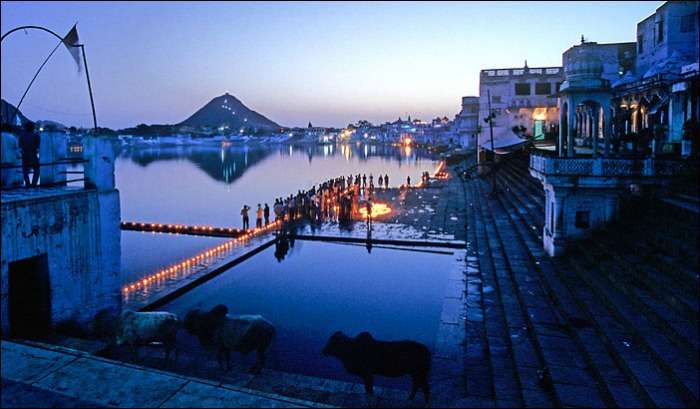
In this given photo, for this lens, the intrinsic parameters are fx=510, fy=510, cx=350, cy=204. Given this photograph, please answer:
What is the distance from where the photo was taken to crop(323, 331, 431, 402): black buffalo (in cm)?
764

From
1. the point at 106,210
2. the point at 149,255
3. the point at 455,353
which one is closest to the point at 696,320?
the point at 455,353

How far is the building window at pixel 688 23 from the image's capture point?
24531mm

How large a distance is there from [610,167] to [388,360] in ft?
31.6

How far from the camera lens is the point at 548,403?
23.3 ft

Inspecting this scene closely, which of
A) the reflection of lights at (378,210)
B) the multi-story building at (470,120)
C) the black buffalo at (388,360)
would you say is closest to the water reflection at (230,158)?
the multi-story building at (470,120)

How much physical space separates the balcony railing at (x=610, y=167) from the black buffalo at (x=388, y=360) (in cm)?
871

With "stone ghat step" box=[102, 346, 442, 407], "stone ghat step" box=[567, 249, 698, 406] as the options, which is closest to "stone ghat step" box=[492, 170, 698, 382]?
"stone ghat step" box=[567, 249, 698, 406]

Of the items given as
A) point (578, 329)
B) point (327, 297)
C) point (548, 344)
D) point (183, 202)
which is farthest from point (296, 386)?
point (183, 202)

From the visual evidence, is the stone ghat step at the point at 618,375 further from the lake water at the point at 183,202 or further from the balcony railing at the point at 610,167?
the lake water at the point at 183,202

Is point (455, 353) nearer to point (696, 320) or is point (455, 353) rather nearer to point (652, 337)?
point (652, 337)

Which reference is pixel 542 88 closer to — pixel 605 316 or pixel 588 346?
pixel 605 316

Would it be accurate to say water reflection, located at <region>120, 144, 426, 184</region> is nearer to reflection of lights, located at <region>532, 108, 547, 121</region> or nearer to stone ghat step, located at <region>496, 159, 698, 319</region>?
reflection of lights, located at <region>532, 108, 547, 121</region>

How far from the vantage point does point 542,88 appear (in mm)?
50906

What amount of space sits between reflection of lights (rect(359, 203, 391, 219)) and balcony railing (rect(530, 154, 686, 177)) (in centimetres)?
1377
